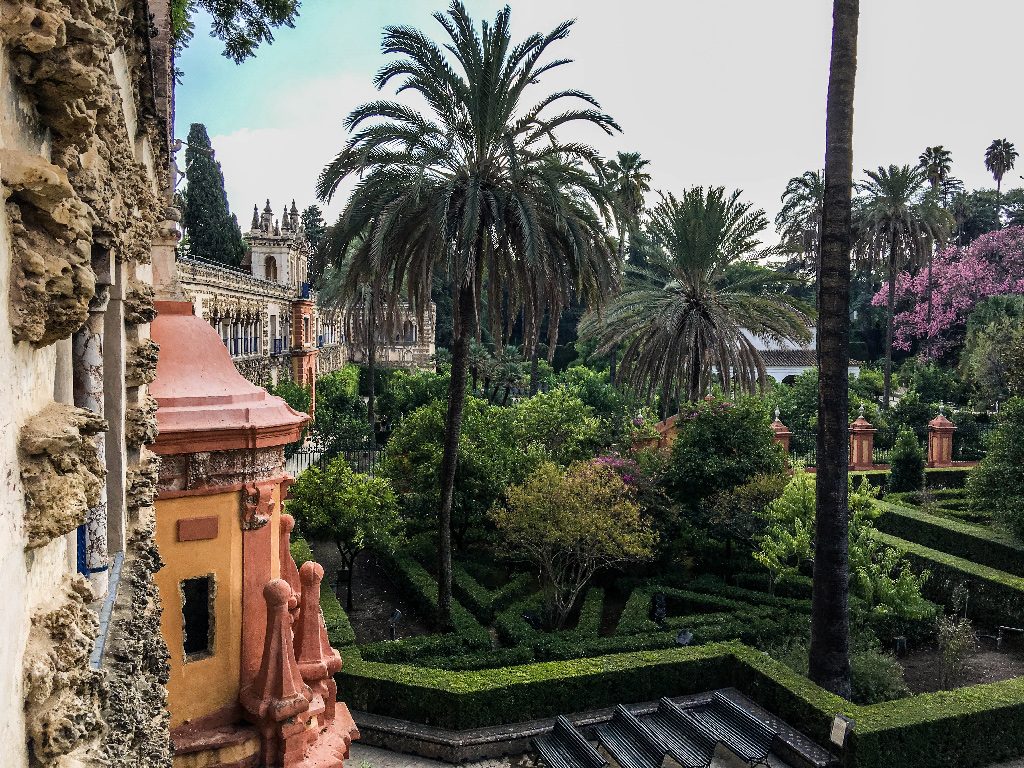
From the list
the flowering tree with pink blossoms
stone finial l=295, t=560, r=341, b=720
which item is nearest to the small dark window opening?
stone finial l=295, t=560, r=341, b=720

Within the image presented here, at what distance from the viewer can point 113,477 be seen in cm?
380

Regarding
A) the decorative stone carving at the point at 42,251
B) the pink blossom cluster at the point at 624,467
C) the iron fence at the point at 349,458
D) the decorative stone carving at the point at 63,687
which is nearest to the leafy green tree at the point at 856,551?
the pink blossom cluster at the point at 624,467

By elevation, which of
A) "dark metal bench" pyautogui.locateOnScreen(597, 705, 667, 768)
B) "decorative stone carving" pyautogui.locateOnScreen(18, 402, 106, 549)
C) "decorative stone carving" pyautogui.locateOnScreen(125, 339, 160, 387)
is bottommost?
"dark metal bench" pyautogui.locateOnScreen(597, 705, 667, 768)

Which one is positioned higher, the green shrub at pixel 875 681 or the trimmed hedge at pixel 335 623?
the trimmed hedge at pixel 335 623

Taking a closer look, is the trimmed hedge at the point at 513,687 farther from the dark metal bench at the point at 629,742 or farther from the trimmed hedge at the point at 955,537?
the trimmed hedge at the point at 955,537

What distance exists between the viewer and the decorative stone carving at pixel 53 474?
5.34 feet

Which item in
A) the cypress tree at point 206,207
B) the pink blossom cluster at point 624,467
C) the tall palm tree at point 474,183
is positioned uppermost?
the cypress tree at point 206,207

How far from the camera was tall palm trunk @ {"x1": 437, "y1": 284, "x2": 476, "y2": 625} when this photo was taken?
43.1 feet

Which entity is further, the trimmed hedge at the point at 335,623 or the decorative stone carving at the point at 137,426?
the trimmed hedge at the point at 335,623

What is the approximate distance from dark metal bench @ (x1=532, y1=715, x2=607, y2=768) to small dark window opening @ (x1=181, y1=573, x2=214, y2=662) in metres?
5.11

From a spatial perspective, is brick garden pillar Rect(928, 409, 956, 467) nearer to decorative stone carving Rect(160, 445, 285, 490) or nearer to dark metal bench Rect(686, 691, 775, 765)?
dark metal bench Rect(686, 691, 775, 765)

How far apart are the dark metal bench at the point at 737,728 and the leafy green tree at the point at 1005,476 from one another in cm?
959

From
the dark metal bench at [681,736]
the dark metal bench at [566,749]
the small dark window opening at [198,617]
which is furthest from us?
the dark metal bench at [681,736]

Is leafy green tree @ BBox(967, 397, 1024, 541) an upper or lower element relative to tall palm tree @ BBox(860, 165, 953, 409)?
lower
